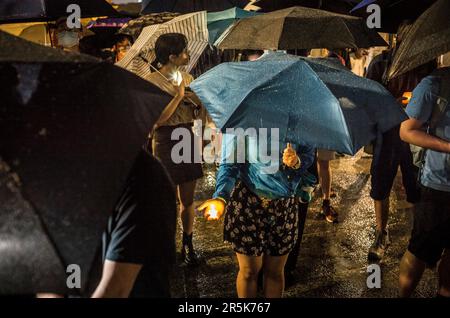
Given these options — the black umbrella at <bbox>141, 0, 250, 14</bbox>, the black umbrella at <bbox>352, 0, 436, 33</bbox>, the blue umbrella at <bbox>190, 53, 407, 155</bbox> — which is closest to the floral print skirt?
the blue umbrella at <bbox>190, 53, 407, 155</bbox>

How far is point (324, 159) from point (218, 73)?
3073mm

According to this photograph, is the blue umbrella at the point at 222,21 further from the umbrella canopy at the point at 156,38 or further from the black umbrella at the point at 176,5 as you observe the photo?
the black umbrella at the point at 176,5

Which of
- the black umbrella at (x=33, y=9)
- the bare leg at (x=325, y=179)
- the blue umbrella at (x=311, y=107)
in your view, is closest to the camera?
the blue umbrella at (x=311, y=107)

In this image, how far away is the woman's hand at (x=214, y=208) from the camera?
9.12ft

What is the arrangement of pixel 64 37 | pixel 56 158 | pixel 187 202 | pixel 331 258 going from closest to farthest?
1. pixel 56 158
2. pixel 187 202
3. pixel 331 258
4. pixel 64 37

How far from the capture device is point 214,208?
281 cm

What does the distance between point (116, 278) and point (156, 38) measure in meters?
3.73

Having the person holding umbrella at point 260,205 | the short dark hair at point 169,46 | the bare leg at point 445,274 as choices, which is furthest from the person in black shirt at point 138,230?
the short dark hair at point 169,46

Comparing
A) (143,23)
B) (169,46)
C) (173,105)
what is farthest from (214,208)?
(143,23)

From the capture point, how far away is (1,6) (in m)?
4.64

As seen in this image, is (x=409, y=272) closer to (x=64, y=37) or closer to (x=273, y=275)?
(x=273, y=275)

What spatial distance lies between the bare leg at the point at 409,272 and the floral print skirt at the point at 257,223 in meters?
0.92

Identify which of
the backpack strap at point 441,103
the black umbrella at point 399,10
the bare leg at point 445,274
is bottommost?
the bare leg at point 445,274
